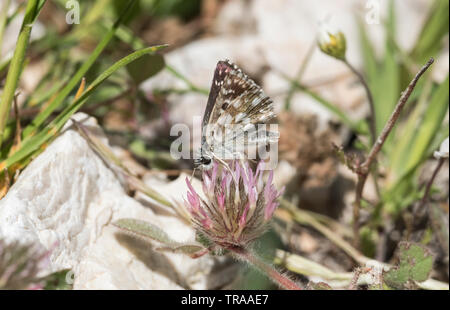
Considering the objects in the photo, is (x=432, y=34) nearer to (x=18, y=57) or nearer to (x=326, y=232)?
(x=326, y=232)

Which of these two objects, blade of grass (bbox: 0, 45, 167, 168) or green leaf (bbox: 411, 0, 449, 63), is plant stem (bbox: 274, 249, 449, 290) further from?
green leaf (bbox: 411, 0, 449, 63)

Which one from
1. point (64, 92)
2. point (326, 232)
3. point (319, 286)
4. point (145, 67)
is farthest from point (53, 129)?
point (326, 232)

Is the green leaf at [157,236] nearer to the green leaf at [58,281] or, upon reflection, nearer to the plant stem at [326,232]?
the green leaf at [58,281]

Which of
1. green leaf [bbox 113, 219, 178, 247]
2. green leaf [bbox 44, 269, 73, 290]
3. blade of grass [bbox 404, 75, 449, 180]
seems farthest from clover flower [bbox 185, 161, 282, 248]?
blade of grass [bbox 404, 75, 449, 180]

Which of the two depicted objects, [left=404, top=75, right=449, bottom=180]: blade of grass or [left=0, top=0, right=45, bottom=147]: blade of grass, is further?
[left=404, top=75, right=449, bottom=180]: blade of grass

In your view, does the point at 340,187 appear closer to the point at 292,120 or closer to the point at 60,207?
the point at 292,120

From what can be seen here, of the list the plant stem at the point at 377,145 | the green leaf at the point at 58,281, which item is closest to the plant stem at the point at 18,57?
the green leaf at the point at 58,281
